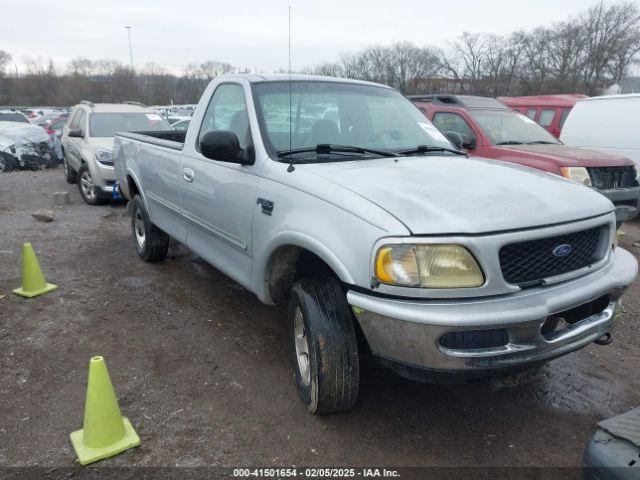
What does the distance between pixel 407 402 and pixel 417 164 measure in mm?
1512

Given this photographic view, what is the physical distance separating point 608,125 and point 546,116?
9.50 ft

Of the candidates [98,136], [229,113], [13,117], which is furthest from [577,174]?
[13,117]

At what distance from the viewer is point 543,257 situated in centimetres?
246

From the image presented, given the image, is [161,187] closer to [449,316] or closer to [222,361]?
[222,361]

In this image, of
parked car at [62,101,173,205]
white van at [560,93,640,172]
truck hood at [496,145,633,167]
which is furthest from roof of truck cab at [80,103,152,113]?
white van at [560,93,640,172]

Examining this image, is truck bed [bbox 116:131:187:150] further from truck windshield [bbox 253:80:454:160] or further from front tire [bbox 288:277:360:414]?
front tire [bbox 288:277:360:414]

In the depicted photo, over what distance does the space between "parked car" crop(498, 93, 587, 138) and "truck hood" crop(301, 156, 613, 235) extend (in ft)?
29.4

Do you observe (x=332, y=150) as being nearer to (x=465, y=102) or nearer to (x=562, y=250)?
(x=562, y=250)

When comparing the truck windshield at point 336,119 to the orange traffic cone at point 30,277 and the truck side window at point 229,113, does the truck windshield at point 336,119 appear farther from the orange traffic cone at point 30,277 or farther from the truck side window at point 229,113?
the orange traffic cone at point 30,277

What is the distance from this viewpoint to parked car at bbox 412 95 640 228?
6418 mm

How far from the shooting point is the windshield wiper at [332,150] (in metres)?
3.26

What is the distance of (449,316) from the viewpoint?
221 centimetres

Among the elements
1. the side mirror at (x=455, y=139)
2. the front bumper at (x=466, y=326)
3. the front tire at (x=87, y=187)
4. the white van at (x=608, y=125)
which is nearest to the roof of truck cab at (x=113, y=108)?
the front tire at (x=87, y=187)

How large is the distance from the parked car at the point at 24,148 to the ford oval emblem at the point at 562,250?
14.9m
